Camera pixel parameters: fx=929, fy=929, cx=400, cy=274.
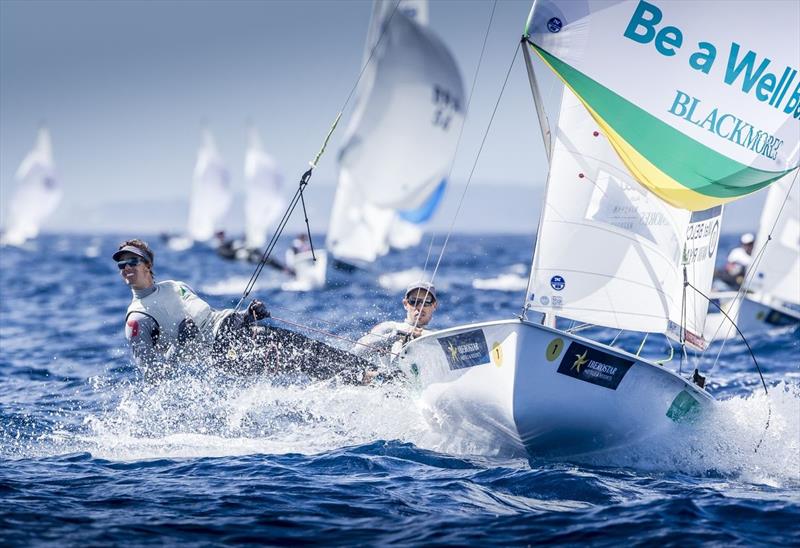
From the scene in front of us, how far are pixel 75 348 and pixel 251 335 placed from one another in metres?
6.66

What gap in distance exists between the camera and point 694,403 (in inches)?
263

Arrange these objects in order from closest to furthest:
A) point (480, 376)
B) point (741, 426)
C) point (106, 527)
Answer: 1. point (106, 527)
2. point (480, 376)
3. point (741, 426)

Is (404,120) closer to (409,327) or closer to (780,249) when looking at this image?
(780,249)

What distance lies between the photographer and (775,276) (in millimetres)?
14734

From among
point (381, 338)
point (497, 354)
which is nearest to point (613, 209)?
point (497, 354)

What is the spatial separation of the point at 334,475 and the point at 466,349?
4.15ft

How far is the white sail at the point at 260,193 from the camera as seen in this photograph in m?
42.6

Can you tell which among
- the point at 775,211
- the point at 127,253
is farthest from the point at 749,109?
the point at 775,211

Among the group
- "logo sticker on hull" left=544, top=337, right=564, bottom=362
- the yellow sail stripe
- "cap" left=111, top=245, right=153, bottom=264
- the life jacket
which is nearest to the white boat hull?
Answer: "logo sticker on hull" left=544, top=337, right=564, bottom=362

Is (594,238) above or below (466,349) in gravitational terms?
above

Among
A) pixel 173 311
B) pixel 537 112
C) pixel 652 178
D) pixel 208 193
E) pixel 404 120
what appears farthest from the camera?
pixel 208 193

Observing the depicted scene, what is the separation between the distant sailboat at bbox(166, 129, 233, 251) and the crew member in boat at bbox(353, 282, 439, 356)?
143 ft

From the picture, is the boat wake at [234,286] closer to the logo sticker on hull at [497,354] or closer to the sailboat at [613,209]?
the sailboat at [613,209]

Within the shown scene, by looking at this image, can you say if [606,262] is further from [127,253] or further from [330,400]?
[127,253]
